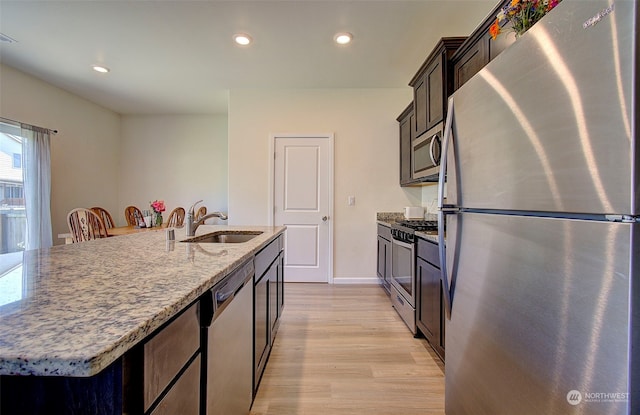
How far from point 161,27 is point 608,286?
10.9ft

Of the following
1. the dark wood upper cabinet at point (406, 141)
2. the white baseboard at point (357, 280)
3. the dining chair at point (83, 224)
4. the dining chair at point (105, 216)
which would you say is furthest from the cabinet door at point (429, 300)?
the dining chair at point (105, 216)

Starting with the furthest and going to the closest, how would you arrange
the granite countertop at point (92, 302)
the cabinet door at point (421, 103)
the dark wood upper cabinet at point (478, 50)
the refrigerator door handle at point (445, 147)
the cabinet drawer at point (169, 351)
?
the cabinet door at point (421, 103), the dark wood upper cabinet at point (478, 50), the refrigerator door handle at point (445, 147), the cabinet drawer at point (169, 351), the granite countertop at point (92, 302)

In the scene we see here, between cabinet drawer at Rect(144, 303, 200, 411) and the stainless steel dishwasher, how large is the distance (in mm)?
88

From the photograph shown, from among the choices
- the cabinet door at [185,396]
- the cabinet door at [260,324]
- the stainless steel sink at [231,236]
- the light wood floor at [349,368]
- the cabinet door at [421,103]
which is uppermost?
the cabinet door at [421,103]

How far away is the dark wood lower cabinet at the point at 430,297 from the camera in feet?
5.67

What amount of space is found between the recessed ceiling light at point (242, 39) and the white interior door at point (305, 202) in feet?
4.23

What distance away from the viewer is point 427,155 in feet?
8.18

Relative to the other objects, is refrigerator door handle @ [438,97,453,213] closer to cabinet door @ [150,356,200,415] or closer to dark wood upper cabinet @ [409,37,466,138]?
dark wood upper cabinet @ [409,37,466,138]

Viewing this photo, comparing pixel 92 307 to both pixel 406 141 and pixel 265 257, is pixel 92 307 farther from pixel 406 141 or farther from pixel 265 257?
pixel 406 141

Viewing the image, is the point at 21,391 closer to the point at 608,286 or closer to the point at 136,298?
the point at 136,298

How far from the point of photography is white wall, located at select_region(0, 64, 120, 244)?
329cm

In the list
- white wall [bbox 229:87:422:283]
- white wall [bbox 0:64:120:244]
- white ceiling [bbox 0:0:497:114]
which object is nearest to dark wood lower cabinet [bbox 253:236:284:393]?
white wall [bbox 229:87:422:283]

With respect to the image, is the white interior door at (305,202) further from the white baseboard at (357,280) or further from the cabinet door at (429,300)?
the cabinet door at (429,300)

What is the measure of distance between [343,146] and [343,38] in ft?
4.64
